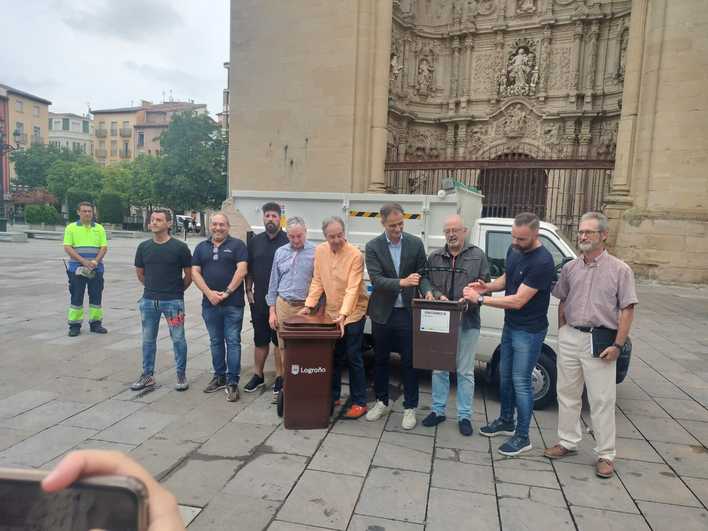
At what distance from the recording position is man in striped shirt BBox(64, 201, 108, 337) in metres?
7.52

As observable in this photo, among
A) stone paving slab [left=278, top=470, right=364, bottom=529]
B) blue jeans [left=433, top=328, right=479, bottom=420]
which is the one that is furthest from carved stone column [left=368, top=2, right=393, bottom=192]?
stone paving slab [left=278, top=470, right=364, bottom=529]

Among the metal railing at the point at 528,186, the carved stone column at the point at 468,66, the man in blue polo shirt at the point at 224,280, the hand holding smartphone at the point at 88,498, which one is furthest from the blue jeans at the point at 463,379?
the carved stone column at the point at 468,66

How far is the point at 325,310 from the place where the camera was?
193 inches

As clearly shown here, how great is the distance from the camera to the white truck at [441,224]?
5164mm

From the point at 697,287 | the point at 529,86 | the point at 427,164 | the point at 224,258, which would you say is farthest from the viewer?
the point at 529,86

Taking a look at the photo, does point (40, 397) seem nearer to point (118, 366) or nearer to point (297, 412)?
point (118, 366)

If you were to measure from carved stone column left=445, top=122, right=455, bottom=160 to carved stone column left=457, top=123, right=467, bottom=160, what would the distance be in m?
0.22

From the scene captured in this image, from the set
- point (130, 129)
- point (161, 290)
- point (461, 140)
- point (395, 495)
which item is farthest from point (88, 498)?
point (130, 129)

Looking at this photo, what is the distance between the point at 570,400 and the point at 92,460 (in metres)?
3.89

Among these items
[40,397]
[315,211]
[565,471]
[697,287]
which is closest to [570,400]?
[565,471]

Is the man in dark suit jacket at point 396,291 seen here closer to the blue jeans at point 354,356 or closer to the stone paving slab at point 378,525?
the blue jeans at point 354,356

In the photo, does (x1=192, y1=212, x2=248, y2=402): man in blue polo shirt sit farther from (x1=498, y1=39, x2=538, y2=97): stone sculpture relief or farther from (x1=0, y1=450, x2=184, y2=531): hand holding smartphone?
(x1=498, y1=39, x2=538, y2=97): stone sculpture relief

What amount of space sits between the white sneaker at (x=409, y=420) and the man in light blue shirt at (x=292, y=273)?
145 centimetres

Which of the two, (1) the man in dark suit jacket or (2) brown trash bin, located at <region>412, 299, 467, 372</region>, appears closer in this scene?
(2) brown trash bin, located at <region>412, 299, 467, 372</region>
